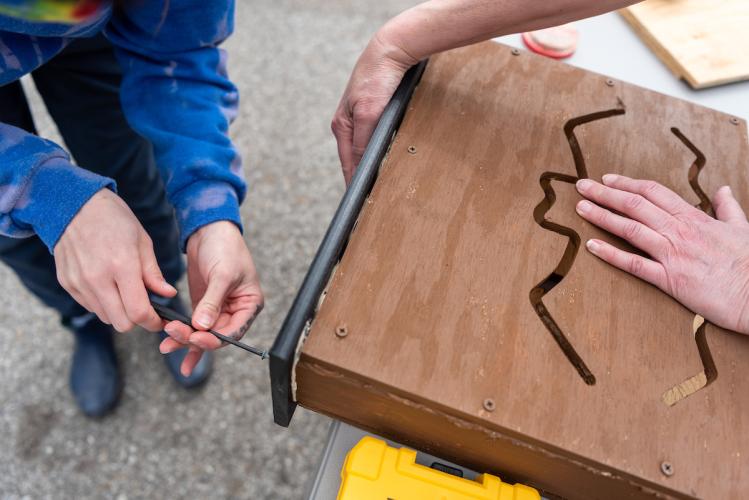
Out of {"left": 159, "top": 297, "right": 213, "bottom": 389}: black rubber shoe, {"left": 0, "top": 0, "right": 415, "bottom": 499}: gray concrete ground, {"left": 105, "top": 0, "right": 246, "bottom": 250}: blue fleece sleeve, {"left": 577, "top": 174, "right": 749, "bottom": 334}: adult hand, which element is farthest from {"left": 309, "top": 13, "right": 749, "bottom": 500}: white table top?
{"left": 159, "top": 297, "right": 213, "bottom": 389}: black rubber shoe

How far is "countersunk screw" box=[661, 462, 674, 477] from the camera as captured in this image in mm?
513

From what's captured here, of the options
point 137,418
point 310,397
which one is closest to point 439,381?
point 310,397

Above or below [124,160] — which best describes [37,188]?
above

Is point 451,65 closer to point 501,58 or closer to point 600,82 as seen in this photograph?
point 501,58

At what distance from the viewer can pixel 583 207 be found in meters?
0.68

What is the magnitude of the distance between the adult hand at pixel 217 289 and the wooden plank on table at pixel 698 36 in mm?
799

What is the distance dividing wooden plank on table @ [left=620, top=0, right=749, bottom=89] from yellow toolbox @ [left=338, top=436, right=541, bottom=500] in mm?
767

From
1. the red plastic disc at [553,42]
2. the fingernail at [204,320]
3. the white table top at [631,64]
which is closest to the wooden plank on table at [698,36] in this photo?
the white table top at [631,64]

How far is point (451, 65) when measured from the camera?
832mm

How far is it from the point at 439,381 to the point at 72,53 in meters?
0.75

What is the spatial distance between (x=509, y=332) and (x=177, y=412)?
0.92 meters

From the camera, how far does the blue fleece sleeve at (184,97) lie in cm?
74

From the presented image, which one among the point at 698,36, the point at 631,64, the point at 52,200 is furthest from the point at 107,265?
the point at 698,36

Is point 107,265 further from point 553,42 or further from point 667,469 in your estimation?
point 553,42
